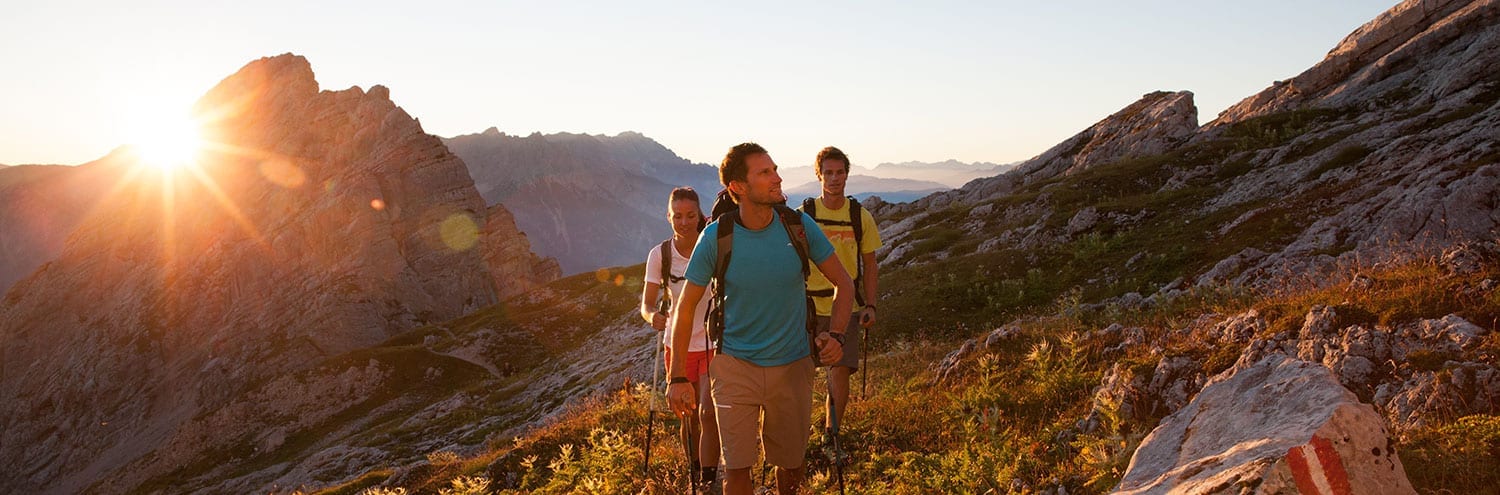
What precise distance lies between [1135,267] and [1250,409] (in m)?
19.1

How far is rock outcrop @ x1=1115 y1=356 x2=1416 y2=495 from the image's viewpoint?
3525mm

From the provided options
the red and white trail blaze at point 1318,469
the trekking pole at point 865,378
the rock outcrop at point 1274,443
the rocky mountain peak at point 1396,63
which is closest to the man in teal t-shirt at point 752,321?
the trekking pole at point 865,378

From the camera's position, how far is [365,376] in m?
68.0

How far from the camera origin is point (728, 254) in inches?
227

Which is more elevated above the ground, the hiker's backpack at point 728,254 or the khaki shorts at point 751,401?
the hiker's backpack at point 728,254

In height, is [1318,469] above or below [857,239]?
below

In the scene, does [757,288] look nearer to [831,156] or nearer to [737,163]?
[737,163]

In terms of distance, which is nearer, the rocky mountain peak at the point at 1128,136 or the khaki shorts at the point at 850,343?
the khaki shorts at the point at 850,343

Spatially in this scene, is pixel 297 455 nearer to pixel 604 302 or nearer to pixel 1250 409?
pixel 604 302

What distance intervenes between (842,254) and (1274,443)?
16.6ft

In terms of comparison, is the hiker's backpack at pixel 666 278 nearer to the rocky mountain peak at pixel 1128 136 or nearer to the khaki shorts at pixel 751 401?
the khaki shorts at pixel 751 401

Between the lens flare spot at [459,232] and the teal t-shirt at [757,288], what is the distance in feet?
366

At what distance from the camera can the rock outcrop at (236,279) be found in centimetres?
8544

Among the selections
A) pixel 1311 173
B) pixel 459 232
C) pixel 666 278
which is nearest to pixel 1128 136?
pixel 1311 173
